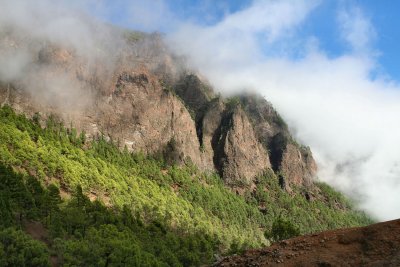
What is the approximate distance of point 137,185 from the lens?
545 ft

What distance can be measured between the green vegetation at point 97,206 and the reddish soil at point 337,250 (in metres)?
40.2

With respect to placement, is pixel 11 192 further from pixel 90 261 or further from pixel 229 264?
pixel 229 264

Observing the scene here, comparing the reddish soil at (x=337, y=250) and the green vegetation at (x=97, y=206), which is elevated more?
the green vegetation at (x=97, y=206)

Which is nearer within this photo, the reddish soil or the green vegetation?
the reddish soil

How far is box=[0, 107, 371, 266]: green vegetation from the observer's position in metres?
80.8

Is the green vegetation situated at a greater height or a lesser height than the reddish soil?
greater

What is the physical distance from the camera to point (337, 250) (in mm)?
35156

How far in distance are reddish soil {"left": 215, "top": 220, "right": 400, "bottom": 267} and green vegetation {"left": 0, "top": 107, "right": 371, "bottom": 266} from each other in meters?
40.2

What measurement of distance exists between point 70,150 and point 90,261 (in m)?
97.0

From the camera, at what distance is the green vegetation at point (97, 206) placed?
80750 mm

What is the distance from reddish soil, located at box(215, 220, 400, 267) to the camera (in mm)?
33250

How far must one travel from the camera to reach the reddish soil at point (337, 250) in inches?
1309

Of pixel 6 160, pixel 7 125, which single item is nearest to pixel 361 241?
pixel 6 160

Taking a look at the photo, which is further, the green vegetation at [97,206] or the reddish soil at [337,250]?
the green vegetation at [97,206]
